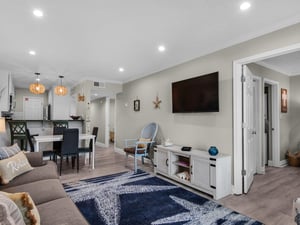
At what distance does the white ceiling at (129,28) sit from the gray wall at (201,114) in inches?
5.6

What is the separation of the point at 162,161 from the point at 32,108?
7.30 meters

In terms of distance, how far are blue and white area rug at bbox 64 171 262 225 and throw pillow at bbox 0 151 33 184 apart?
2.77ft

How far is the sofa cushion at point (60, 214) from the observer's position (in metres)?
1.26

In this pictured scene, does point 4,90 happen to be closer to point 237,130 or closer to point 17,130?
point 17,130

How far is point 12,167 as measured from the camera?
7.21 feet

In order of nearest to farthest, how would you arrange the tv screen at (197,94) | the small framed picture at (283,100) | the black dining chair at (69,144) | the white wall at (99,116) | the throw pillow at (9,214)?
the throw pillow at (9,214), the tv screen at (197,94), the black dining chair at (69,144), the small framed picture at (283,100), the white wall at (99,116)

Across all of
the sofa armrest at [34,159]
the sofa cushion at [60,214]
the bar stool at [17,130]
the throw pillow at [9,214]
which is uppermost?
the bar stool at [17,130]

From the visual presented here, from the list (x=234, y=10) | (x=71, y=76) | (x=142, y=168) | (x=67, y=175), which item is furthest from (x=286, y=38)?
(x=71, y=76)

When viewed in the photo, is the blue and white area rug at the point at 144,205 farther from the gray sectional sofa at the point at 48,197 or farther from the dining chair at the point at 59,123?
the dining chair at the point at 59,123

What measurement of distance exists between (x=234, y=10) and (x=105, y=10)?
1.53 m

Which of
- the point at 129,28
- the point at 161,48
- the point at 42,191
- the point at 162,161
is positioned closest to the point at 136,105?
the point at 162,161

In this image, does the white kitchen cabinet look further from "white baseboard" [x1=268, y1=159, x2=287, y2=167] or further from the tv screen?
"white baseboard" [x1=268, y1=159, x2=287, y2=167]

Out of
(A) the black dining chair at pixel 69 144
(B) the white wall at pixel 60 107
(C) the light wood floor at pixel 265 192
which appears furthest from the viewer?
(B) the white wall at pixel 60 107

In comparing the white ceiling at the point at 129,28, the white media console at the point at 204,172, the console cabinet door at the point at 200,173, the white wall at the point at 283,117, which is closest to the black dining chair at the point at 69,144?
the white ceiling at the point at 129,28
